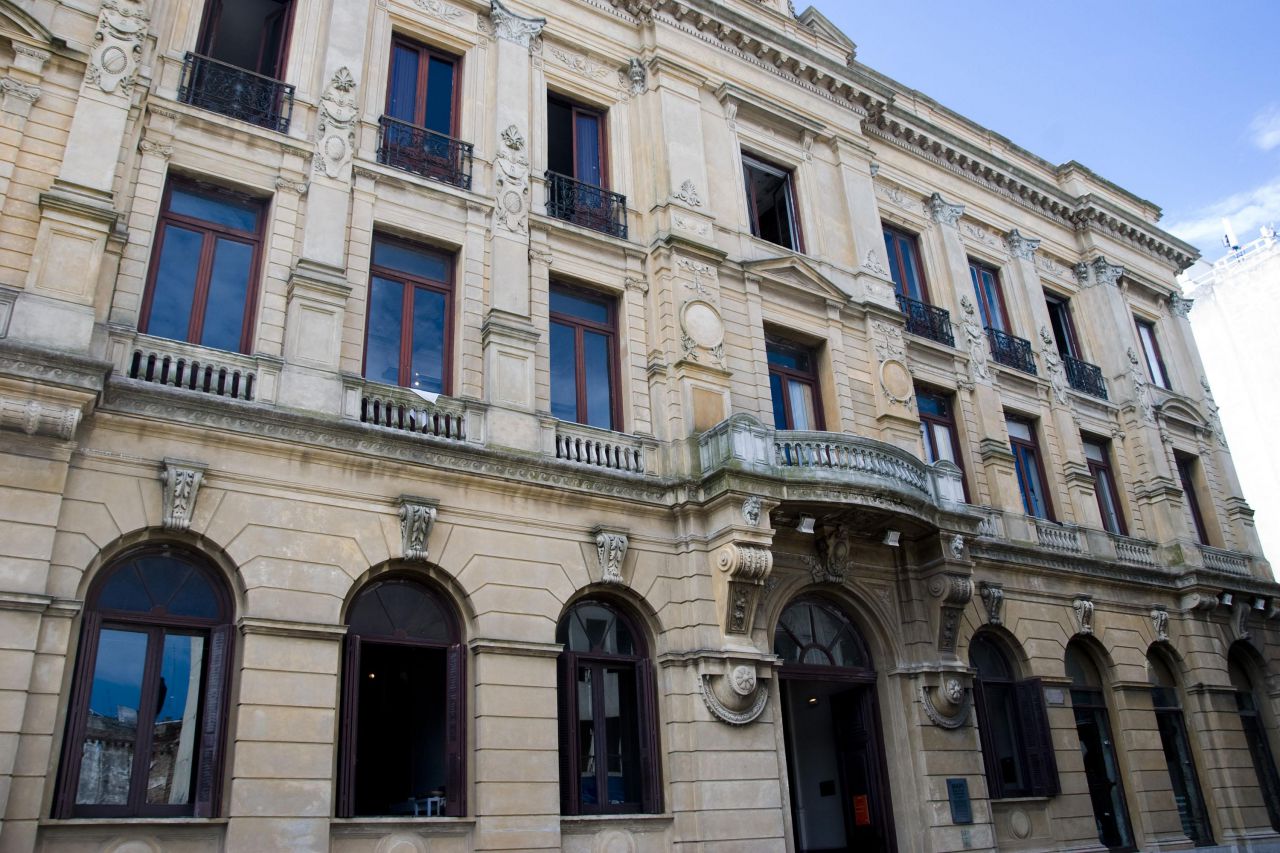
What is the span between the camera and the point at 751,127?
69.6ft

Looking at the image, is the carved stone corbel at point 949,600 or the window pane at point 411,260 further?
the carved stone corbel at point 949,600

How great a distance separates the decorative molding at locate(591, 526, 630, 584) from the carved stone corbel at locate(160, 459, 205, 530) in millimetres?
5744

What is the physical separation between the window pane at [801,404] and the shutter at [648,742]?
6173 mm

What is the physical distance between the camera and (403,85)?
687 inches

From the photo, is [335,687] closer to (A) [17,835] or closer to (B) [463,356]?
(A) [17,835]

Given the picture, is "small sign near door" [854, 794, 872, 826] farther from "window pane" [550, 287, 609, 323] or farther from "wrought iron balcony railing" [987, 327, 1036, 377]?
"wrought iron balcony railing" [987, 327, 1036, 377]

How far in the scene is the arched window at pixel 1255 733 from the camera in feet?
77.6

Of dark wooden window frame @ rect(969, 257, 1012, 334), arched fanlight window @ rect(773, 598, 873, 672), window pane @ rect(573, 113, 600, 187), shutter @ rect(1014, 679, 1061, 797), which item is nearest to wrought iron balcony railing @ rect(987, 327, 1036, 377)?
dark wooden window frame @ rect(969, 257, 1012, 334)

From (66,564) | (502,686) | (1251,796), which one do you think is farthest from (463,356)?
(1251,796)

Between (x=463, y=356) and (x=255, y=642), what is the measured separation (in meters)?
5.39

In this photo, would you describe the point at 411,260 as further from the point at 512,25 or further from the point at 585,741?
the point at 585,741

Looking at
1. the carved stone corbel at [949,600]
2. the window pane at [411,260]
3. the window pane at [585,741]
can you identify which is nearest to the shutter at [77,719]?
the window pane at [585,741]

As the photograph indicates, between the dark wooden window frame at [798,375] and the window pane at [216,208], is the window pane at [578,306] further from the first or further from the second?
the window pane at [216,208]

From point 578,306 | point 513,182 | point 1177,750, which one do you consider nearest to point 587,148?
point 513,182
